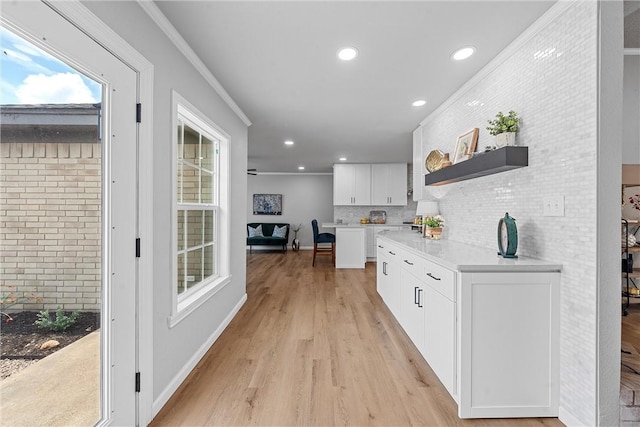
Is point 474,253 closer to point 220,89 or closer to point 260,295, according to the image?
point 220,89

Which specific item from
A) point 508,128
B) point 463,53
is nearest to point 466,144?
point 508,128

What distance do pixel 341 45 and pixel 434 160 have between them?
172 cm

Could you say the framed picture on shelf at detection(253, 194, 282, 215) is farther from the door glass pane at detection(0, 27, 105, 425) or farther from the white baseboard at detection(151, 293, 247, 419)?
the door glass pane at detection(0, 27, 105, 425)

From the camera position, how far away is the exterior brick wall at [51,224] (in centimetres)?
92

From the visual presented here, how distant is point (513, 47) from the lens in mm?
1873

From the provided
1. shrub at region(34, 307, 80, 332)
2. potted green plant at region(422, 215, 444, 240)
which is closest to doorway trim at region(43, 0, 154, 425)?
shrub at region(34, 307, 80, 332)

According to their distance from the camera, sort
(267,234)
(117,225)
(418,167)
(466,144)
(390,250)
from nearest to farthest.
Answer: (117,225) → (466,144) → (390,250) → (418,167) → (267,234)

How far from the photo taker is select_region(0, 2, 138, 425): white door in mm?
1255

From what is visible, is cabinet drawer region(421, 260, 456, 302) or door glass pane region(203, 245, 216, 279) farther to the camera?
door glass pane region(203, 245, 216, 279)

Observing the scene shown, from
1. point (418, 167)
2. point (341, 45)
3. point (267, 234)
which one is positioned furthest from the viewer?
point (267, 234)

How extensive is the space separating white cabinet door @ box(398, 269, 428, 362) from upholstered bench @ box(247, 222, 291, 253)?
18.1ft

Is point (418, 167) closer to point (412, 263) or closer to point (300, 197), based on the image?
point (412, 263)

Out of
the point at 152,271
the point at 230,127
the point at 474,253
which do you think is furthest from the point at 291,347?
the point at 230,127

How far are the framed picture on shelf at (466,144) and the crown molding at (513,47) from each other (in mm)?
419
